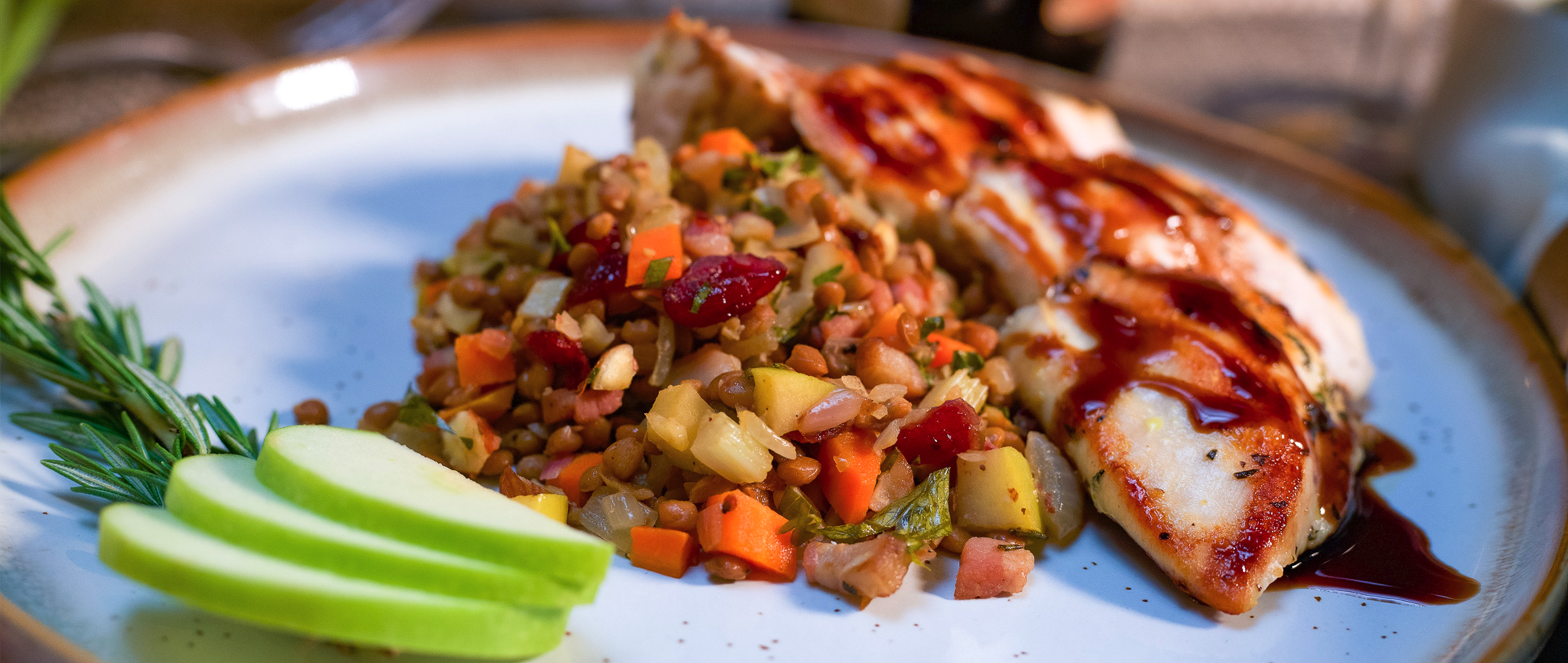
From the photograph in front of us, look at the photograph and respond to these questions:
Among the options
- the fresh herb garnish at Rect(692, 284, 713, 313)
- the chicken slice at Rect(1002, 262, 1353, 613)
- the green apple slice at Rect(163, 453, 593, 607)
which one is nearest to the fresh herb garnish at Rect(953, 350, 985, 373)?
the chicken slice at Rect(1002, 262, 1353, 613)

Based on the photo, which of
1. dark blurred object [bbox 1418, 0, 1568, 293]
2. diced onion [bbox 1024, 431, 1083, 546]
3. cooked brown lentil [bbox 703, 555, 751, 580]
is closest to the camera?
cooked brown lentil [bbox 703, 555, 751, 580]

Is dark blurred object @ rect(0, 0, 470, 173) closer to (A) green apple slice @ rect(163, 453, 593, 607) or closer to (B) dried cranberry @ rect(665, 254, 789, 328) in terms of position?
(A) green apple slice @ rect(163, 453, 593, 607)

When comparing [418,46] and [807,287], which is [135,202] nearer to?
[418,46]

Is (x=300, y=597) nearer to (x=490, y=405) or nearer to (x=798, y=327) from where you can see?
(x=490, y=405)

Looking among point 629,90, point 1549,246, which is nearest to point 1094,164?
point 1549,246

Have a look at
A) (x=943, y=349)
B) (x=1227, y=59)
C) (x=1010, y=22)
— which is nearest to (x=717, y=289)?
(x=943, y=349)

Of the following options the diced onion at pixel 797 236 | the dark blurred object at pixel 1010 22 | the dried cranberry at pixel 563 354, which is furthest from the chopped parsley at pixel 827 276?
the dark blurred object at pixel 1010 22
